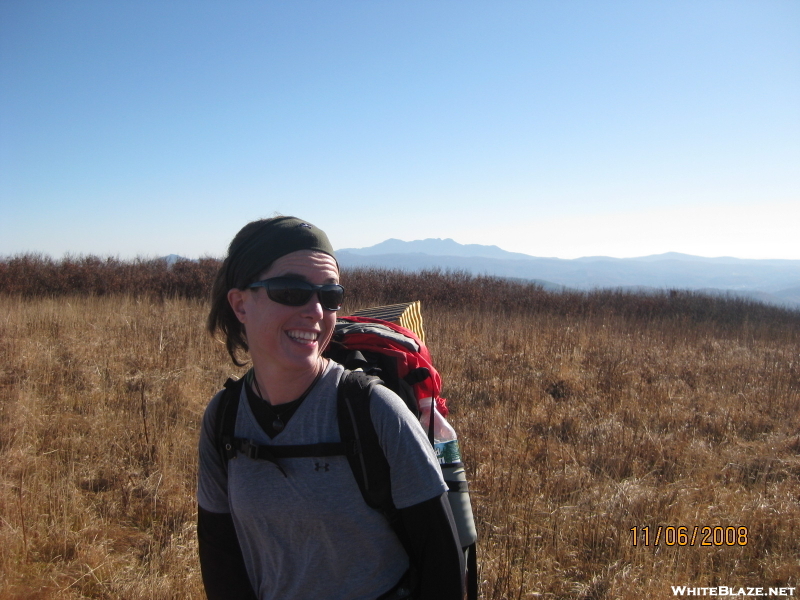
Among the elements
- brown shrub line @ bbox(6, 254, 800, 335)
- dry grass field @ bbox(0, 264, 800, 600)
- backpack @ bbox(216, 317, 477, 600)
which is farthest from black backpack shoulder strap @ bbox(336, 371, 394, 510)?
brown shrub line @ bbox(6, 254, 800, 335)

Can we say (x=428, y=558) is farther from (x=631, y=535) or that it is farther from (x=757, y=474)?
(x=757, y=474)

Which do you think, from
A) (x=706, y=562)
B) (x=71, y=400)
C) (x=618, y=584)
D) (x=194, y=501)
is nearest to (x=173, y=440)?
(x=194, y=501)

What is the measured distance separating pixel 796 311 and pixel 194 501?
2406 centimetres

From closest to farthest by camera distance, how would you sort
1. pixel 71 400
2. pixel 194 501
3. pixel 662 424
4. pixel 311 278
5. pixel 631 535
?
pixel 311 278
pixel 631 535
pixel 194 501
pixel 71 400
pixel 662 424

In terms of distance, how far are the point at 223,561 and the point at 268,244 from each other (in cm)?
96

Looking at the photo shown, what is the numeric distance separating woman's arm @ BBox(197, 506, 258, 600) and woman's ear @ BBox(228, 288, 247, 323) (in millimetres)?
592

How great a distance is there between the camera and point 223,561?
1.47 meters

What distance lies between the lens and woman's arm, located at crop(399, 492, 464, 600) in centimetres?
121

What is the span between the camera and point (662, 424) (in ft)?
19.0

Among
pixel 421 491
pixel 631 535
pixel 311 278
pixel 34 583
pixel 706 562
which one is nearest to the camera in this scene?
pixel 421 491

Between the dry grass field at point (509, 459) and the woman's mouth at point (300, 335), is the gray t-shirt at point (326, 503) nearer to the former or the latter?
the woman's mouth at point (300, 335)

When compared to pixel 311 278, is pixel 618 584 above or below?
below

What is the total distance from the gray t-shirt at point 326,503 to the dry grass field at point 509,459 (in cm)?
186

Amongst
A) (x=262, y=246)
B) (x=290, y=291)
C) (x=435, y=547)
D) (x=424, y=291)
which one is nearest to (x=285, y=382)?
(x=290, y=291)
